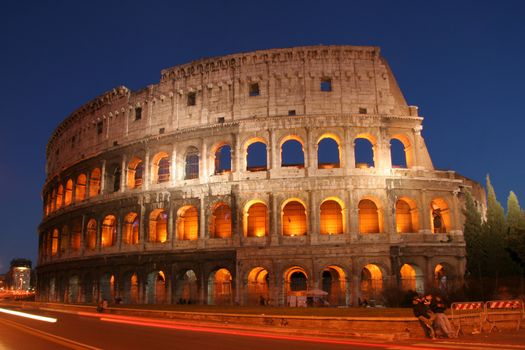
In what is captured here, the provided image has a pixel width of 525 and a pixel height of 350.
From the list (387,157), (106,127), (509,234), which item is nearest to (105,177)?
(106,127)

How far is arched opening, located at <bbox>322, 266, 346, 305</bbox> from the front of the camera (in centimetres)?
2991

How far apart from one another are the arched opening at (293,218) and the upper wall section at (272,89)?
6.00m

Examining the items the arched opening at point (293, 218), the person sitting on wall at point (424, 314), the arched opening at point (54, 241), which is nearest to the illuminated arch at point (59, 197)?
the arched opening at point (54, 241)

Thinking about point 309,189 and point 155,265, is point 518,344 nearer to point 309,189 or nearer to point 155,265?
point 309,189

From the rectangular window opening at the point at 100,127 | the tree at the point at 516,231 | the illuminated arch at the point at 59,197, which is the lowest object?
the tree at the point at 516,231

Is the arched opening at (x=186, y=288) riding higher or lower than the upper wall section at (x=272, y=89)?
lower

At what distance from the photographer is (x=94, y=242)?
131 ft

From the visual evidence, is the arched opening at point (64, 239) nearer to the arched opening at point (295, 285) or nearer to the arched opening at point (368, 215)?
Result: the arched opening at point (295, 285)

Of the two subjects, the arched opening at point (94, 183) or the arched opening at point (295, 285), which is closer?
the arched opening at point (295, 285)

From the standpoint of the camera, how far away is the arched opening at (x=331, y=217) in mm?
31366

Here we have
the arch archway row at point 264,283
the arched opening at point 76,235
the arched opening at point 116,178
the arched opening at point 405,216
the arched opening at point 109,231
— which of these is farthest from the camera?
the arched opening at point 76,235

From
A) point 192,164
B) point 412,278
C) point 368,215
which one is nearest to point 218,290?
point 192,164

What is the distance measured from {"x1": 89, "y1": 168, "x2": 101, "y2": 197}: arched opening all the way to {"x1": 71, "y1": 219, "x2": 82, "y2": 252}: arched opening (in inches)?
107

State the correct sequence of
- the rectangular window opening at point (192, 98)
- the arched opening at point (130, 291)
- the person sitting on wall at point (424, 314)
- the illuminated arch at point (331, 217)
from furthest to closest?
the arched opening at point (130, 291) < the rectangular window opening at point (192, 98) < the illuminated arch at point (331, 217) < the person sitting on wall at point (424, 314)
